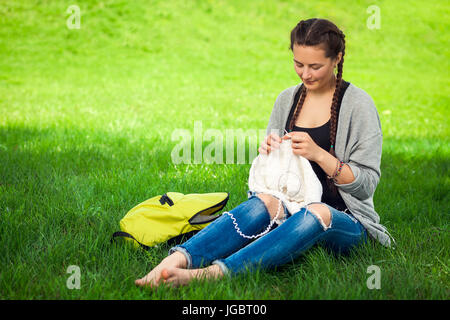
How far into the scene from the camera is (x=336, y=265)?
2707 millimetres

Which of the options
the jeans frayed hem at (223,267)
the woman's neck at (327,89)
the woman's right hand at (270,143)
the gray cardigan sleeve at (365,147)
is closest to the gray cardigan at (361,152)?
the gray cardigan sleeve at (365,147)

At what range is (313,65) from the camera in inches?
111

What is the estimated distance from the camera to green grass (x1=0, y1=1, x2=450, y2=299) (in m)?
2.58

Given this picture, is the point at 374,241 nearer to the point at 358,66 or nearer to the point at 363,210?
the point at 363,210

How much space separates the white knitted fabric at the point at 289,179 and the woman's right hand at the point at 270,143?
0.03m

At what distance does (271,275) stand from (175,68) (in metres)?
12.6

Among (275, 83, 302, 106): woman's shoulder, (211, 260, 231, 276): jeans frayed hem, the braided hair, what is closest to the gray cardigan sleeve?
the braided hair

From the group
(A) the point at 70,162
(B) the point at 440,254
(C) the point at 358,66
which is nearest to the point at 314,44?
(B) the point at 440,254

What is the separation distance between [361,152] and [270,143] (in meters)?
0.57

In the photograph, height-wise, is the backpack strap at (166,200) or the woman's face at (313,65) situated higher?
the woman's face at (313,65)

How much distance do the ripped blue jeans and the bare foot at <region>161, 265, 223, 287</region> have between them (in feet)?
0.16

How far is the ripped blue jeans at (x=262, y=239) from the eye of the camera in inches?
99.0

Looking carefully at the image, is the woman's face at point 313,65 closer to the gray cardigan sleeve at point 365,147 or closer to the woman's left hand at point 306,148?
the gray cardigan sleeve at point 365,147

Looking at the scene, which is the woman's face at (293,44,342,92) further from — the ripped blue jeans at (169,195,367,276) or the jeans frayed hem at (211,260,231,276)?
the jeans frayed hem at (211,260,231,276)
